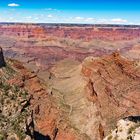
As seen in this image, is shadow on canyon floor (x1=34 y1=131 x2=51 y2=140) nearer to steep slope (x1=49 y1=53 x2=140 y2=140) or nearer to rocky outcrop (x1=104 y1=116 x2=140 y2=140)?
steep slope (x1=49 y1=53 x2=140 y2=140)

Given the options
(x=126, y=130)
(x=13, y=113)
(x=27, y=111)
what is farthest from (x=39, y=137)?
(x=126, y=130)

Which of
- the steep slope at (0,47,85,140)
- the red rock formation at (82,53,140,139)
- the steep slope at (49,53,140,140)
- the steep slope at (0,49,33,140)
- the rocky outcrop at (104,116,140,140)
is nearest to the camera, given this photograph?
the rocky outcrop at (104,116,140,140)

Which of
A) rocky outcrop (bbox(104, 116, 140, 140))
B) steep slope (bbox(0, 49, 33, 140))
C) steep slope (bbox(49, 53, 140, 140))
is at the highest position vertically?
rocky outcrop (bbox(104, 116, 140, 140))

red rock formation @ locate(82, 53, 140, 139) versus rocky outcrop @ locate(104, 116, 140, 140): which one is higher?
rocky outcrop @ locate(104, 116, 140, 140)

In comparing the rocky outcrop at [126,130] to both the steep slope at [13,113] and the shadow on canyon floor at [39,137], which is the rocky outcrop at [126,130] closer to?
the steep slope at [13,113]

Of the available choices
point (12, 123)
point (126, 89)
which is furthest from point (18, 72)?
point (12, 123)

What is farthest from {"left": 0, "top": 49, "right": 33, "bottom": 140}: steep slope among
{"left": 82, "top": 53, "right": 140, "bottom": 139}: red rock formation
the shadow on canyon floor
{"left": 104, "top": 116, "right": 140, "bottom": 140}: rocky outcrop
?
{"left": 82, "top": 53, "right": 140, "bottom": 139}: red rock formation

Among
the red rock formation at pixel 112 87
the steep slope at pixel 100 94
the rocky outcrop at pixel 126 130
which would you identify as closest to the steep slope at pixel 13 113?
the rocky outcrop at pixel 126 130
